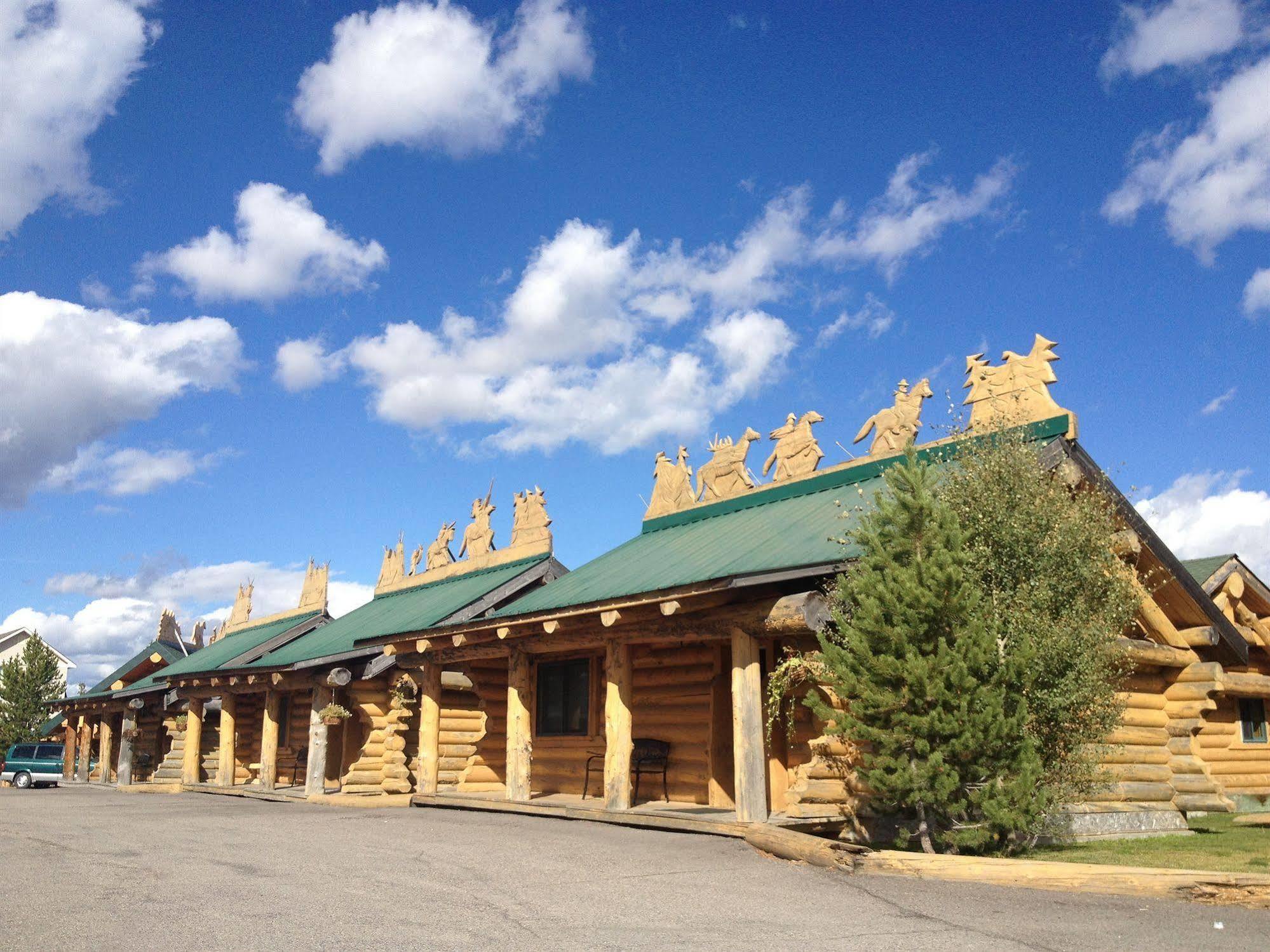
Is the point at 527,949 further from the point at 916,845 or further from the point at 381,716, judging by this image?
the point at 381,716

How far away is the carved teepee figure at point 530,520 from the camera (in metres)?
21.9

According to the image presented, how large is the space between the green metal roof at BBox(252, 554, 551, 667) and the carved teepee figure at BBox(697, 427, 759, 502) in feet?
15.0

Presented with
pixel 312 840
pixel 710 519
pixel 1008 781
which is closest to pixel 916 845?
pixel 1008 781

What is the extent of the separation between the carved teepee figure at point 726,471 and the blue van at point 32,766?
30859mm

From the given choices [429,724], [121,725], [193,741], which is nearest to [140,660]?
[121,725]

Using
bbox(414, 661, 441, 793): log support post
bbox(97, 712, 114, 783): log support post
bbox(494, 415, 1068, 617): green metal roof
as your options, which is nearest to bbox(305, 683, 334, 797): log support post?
bbox(414, 661, 441, 793): log support post

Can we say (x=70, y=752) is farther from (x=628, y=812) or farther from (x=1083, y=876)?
(x=1083, y=876)

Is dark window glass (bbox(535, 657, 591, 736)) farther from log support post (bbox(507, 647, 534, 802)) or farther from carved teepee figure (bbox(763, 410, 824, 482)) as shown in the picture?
carved teepee figure (bbox(763, 410, 824, 482))

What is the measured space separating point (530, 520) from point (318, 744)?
685 centimetres

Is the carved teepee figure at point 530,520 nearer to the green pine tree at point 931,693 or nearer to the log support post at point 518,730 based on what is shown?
the log support post at point 518,730

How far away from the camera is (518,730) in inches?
662

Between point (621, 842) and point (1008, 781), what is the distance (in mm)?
4440

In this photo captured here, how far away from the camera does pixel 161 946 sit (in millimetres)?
6121

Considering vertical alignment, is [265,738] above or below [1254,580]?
below
